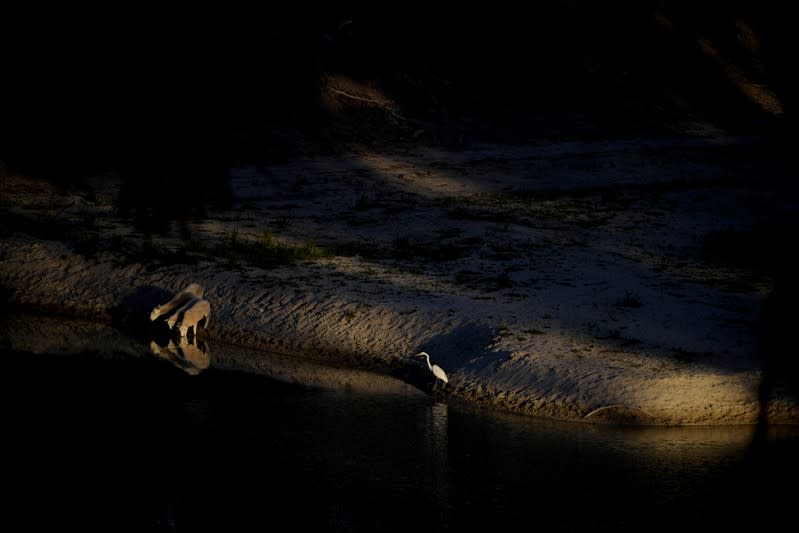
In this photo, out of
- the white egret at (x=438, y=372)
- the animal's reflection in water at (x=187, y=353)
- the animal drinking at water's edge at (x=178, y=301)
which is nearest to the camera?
the white egret at (x=438, y=372)

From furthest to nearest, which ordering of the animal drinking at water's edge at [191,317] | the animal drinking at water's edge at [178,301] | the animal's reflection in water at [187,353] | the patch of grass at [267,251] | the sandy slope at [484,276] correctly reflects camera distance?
1. the patch of grass at [267,251]
2. the animal drinking at water's edge at [178,301]
3. the animal drinking at water's edge at [191,317]
4. the animal's reflection in water at [187,353]
5. the sandy slope at [484,276]

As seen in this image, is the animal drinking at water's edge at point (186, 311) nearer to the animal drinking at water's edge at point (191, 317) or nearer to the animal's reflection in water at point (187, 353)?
the animal drinking at water's edge at point (191, 317)

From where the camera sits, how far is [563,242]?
14.7 m

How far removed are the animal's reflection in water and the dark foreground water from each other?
28.6 inches

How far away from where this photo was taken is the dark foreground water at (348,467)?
7.64 m

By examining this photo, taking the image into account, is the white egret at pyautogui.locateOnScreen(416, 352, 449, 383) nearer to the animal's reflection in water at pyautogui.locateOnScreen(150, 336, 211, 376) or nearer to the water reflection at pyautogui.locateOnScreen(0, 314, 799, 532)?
the water reflection at pyautogui.locateOnScreen(0, 314, 799, 532)

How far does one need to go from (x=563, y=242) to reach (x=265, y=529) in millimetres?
8273

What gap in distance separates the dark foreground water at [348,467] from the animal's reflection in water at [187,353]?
727 millimetres

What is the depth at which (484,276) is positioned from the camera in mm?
12992

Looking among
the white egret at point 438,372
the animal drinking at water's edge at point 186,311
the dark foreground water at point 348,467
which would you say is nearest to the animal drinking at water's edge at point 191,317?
the animal drinking at water's edge at point 186,311

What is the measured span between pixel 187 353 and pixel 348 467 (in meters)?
3.81

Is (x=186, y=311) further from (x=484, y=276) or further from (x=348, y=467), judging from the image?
(x=348, y=467)

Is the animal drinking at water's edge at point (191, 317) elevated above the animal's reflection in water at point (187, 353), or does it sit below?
above

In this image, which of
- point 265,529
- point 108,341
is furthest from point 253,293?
point 265,529
